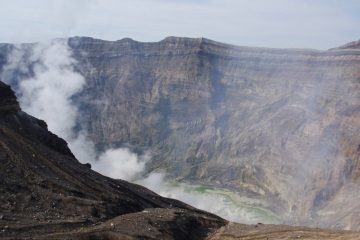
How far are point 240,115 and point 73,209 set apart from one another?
245ft

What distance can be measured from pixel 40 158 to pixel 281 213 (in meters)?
46.5

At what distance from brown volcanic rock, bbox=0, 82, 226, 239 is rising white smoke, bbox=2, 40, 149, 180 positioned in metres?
75.6

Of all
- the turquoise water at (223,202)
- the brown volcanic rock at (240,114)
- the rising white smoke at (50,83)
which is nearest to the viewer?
the turquoise water at (223,202)

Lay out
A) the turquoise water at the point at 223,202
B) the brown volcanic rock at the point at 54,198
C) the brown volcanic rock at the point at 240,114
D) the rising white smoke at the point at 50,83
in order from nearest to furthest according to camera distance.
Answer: the brown volcanic rock at the point at 54,198, the turquoise water at the point at 223,202, the brown volcanic rock at the point at 240,114, the rising white smoke at the point at 50,83

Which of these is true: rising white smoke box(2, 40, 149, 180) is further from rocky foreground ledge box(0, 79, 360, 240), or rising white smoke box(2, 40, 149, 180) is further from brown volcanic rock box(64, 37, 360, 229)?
rocky foreground ledge box(0, 79, 360, 240)

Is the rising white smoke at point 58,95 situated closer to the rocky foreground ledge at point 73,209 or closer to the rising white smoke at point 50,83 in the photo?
the rising white smoke at point 50,83

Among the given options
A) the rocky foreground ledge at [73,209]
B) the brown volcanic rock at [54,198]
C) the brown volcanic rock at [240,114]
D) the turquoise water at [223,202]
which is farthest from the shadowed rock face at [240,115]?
the brown volcanic rock at [54,198]

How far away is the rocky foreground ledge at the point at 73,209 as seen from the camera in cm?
3394

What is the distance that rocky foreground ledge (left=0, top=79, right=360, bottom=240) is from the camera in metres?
33.9

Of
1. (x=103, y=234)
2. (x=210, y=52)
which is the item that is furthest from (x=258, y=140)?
(x=103, y=234)

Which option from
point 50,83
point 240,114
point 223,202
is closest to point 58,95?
point 50,83

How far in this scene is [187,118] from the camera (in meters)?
120

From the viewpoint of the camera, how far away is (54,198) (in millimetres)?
39281

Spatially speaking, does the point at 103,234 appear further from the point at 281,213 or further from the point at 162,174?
the point at 162,174
